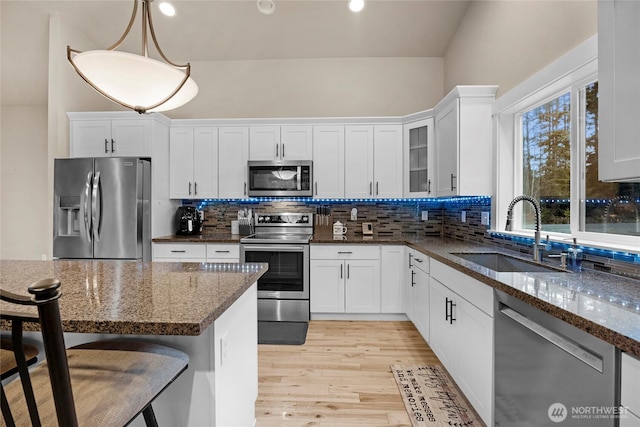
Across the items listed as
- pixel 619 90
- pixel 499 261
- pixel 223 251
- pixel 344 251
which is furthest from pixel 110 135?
pixel 619 90

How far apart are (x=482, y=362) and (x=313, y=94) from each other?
3511 millimetres

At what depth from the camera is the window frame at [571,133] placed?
71.3 inches

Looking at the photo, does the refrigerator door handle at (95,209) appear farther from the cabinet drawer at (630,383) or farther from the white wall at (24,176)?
the cabinet drawer at (630,383)

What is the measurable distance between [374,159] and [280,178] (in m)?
1.12

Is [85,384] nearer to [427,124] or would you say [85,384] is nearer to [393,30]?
[427,124]

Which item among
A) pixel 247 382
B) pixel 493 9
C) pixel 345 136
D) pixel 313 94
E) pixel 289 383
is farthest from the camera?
pixel 313 94

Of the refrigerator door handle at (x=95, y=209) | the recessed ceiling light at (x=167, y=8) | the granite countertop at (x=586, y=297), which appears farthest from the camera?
the recessed ceiling light at (x=167, y=8)

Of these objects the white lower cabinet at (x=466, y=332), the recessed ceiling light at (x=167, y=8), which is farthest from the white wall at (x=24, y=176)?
the white lower cabinet at (x=466, y=332)

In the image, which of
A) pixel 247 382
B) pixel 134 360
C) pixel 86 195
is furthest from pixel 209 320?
pixel 86 195

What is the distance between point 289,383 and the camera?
2.27 metres

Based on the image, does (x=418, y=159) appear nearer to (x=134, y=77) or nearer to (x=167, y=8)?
(x=134, y=77)

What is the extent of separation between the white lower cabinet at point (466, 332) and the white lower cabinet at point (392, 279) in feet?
2.86

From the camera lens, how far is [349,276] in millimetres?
3475

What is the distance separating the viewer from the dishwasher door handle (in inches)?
39.1
